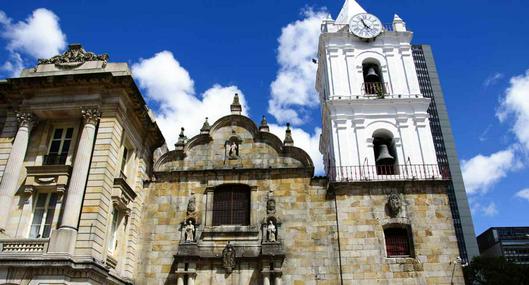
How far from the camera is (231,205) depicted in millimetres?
19391

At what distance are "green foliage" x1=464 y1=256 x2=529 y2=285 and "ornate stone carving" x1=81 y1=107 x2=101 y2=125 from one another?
31715 mm

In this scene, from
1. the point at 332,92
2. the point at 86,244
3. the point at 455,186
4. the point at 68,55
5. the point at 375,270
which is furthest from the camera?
the point at 455,186

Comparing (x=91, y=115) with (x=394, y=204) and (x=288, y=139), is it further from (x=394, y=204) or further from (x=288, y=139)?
(x=394, y=204)

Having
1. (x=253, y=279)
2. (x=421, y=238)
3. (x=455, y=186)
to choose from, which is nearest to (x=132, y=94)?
(x=253, y=279)

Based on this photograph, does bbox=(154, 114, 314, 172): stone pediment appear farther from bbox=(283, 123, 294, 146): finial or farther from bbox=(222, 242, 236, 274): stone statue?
bbox=(222, 242, 236, 274): stone statue

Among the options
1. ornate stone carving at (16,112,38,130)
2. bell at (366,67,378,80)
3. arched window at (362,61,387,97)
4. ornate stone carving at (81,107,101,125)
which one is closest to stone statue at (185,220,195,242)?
ornate stone carving at (81,107,101,125)

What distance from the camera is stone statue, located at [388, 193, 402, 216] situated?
1845cm

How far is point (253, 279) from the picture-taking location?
17.5 m

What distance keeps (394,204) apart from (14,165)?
616 inches

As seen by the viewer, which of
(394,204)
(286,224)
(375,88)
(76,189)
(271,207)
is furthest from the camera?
(375,88)

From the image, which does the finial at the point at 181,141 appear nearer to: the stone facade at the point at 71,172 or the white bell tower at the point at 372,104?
the stone facade at the point at 71,172

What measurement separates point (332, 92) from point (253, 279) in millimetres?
10450

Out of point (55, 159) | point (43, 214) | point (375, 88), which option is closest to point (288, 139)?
point (375, 88)

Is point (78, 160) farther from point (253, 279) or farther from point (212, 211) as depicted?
point (253, 279)
